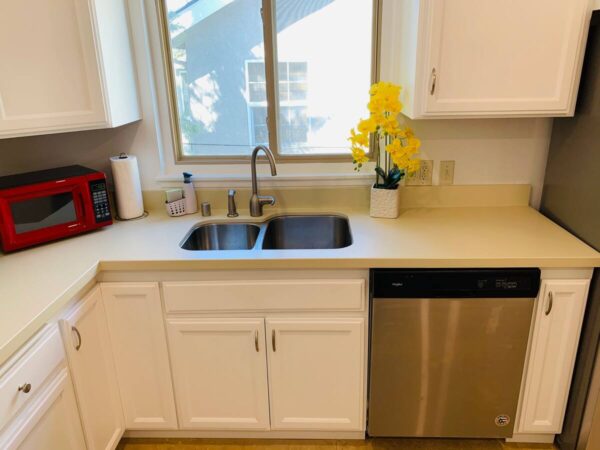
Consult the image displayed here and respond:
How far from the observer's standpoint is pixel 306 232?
2.19 metres

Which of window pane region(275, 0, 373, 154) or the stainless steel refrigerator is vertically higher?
window pane region(275, 0, 373, 154)

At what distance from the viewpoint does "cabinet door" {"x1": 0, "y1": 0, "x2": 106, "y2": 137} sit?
62.1 inches

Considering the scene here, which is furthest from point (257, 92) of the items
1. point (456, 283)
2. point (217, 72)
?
point (456, 283)

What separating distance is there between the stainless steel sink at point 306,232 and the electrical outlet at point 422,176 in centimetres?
37

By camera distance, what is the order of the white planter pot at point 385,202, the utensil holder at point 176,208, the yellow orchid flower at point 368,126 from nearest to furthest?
the yellow orchid flower at point 368,126
the white planter pot at point 385,202
the utensil holder at point 176,208

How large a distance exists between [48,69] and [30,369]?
3.45 ft

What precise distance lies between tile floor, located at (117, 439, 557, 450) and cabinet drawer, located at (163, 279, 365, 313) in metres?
0.69

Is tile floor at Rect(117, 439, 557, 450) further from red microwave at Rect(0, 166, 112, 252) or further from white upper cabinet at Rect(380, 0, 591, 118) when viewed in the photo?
white upper cabinet at Rect(380, 0, 591, 118)

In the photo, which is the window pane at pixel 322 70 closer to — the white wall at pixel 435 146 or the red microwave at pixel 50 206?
the white wall at pixel 435 146

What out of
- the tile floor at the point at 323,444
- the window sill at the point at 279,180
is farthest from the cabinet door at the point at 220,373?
the window sill at the point at 279,180

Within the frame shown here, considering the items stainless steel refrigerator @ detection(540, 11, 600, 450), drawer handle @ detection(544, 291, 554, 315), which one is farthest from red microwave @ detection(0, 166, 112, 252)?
stainless steel refrigerator @ detection(540, 11, 600, 450)

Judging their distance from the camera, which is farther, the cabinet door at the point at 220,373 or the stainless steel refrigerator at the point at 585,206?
the cabinet door at the point at 220,373

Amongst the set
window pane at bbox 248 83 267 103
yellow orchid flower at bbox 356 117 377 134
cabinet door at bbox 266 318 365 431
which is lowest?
cabinet door at bbox 266 318 365 431

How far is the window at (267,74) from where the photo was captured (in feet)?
6.67
